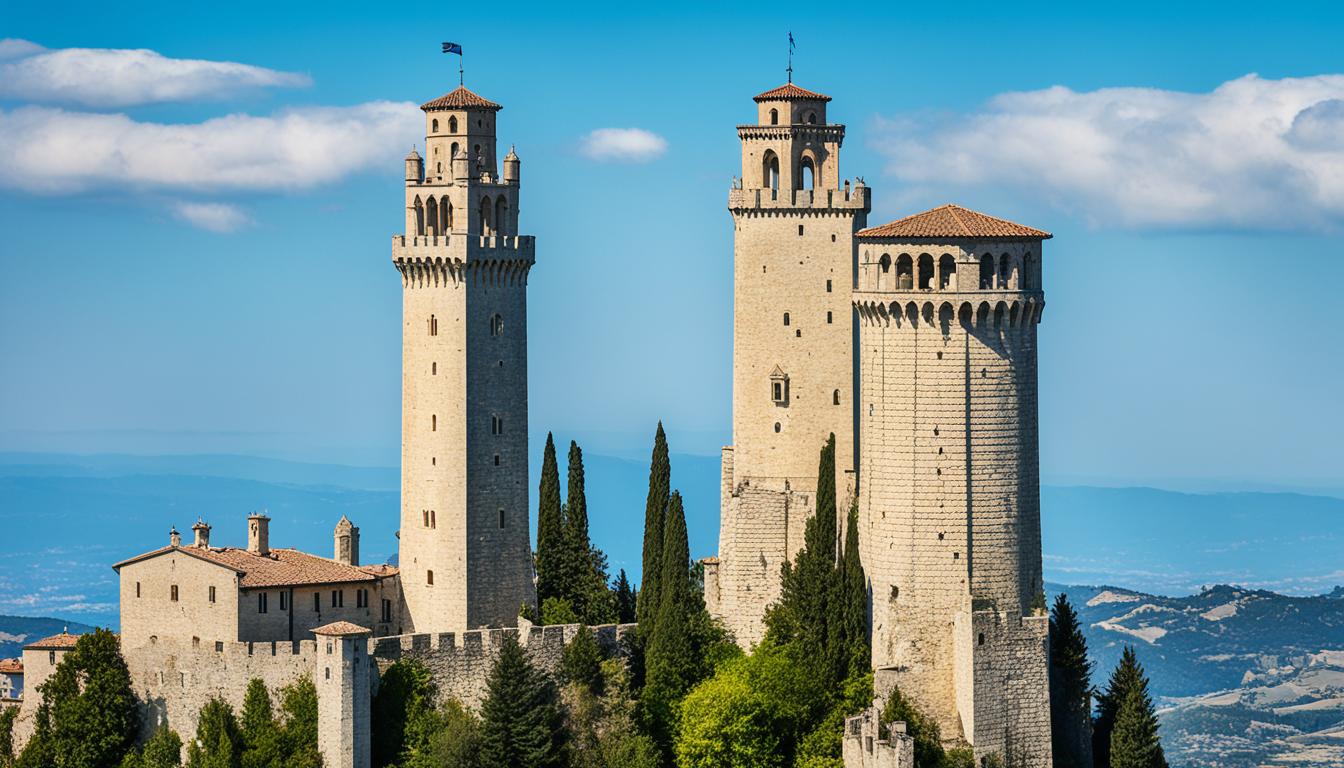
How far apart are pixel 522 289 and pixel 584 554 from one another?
1020 centimetres

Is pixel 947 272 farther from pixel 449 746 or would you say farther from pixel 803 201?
pixel 449 746

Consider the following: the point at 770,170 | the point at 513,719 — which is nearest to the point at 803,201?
the point at 770,170

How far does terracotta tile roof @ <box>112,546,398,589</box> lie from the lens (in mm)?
77750

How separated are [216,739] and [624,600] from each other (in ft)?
57.0

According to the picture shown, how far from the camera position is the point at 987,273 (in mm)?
77062

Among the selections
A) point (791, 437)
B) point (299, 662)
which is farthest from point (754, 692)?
point (299, 662)

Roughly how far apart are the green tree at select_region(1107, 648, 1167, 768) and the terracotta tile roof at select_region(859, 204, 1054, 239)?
1579cm

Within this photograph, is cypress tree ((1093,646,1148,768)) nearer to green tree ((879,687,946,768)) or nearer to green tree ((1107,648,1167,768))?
green tree ((1107,648,1167,768))

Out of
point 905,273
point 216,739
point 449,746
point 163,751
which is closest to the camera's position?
point 449,746

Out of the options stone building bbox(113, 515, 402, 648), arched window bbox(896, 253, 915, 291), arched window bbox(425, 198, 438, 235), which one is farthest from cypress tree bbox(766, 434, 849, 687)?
arched window bbox(425, 198, 438, 235)

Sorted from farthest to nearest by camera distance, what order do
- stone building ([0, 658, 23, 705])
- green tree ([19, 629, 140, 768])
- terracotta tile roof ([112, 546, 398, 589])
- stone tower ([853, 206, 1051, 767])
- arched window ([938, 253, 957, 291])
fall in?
1. stone building ([0, 658, 23, 705])
2. green tree ([19, 629, 140, 768])
3. terracotta tile roof ([112, 546, 398, 589])
4. arched window ([938, 253, 957, 291])
5. stone tower ([853, 206, 1051, 767])

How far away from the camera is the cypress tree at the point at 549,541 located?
85438 mm

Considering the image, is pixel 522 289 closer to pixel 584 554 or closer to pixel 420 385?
pixel 420 385

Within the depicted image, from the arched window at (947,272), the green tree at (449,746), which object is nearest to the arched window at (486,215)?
the arched window at (947,272)
